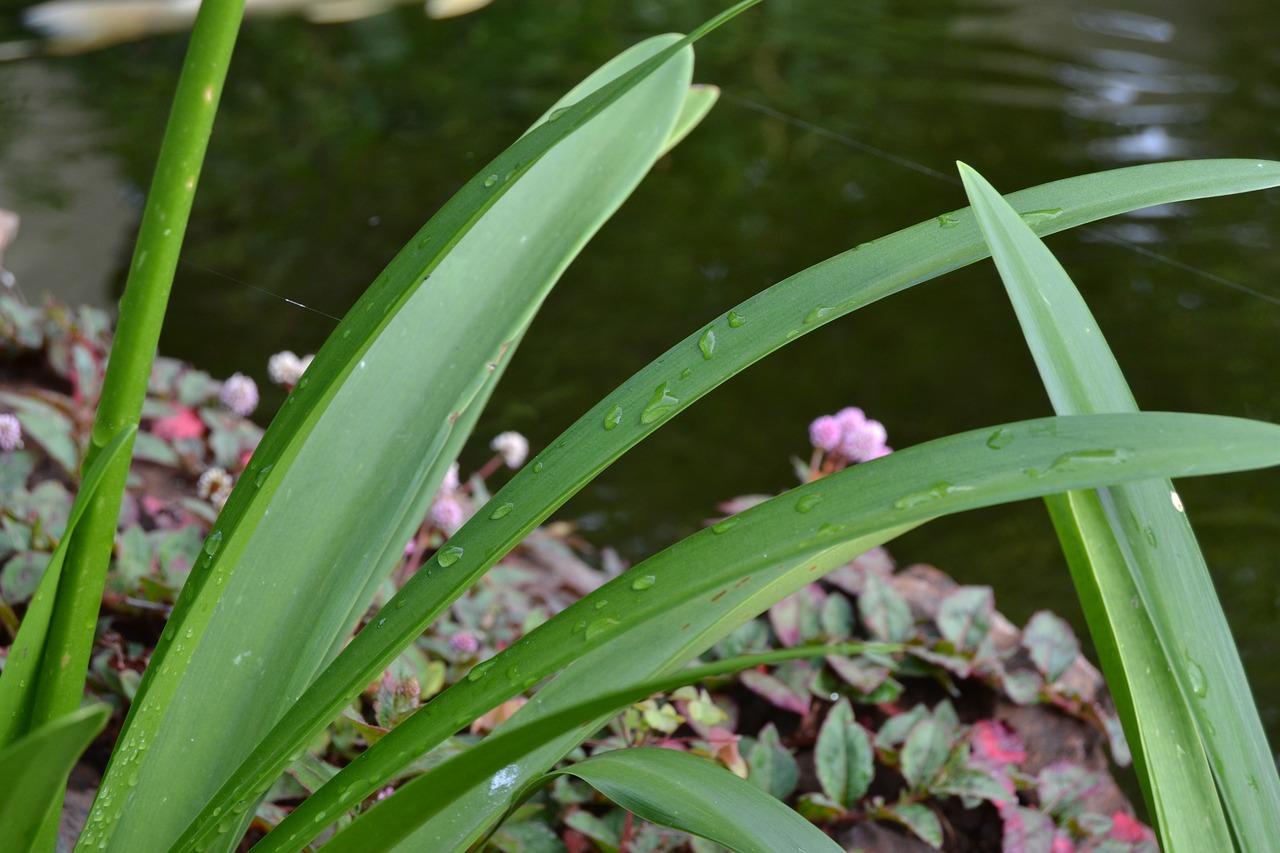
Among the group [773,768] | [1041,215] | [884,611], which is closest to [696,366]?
[1041,215]

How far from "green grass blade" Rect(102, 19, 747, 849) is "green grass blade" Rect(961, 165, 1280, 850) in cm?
26

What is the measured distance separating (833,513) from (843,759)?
63 cm

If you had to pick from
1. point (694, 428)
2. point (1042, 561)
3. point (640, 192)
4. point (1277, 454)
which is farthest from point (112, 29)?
point (1277, 454)

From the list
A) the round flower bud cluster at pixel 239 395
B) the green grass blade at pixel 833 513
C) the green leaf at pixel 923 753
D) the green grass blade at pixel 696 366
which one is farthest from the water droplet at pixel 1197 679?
the round flower bud cluster at pixel 239 395

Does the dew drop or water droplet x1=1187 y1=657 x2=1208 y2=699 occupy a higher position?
water droplet x1=1187 y1=657 x2=1208 y2=699

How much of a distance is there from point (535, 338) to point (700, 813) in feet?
5.32

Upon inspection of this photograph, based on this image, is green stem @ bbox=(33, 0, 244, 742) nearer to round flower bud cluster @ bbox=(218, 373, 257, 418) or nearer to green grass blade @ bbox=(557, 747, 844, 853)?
green grass blade @ bbox=(557, 747, 844, 853)

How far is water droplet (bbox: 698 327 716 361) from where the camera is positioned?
643 mm

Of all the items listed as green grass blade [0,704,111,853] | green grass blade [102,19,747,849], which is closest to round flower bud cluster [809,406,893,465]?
green grass blade [102,19,747,849]

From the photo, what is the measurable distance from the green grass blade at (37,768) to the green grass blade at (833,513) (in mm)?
137

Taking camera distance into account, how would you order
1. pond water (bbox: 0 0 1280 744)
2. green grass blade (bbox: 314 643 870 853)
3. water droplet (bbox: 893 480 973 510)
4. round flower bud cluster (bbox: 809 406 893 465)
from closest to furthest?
1. green grass blade (bbox: 314 643 870 853)
2. water droplet (bbox: 893 480 973 510)
3. round flower bud cluster (bbox: 809 406 893 465)
4. pond water (bbox: 0 0 1280 744)

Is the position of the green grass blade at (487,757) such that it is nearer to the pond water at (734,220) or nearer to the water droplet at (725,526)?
the water droplet at (725,526)

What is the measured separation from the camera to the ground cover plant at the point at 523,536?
0.51 metres

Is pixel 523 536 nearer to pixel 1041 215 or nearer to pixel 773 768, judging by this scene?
pixel 1041 215
